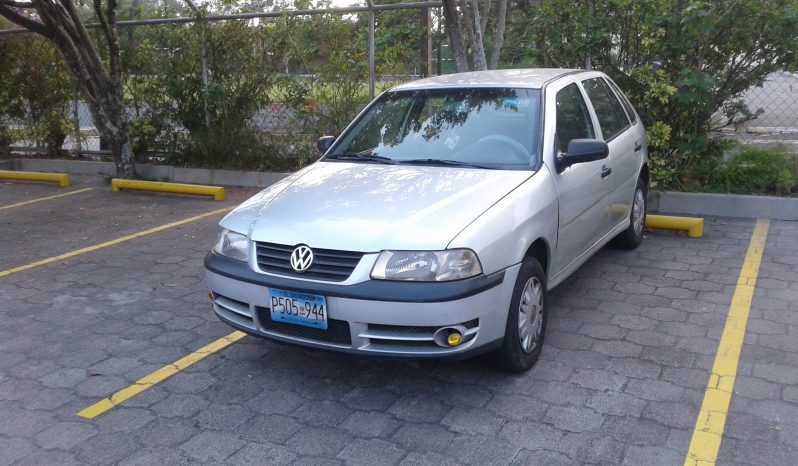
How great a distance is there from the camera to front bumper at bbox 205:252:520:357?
3785 millimetres

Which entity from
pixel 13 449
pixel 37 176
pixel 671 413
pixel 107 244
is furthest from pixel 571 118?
pixel 37 176

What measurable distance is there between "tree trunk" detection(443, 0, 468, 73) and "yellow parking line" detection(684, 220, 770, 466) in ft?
13.4

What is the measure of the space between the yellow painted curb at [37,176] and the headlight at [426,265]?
333 inches

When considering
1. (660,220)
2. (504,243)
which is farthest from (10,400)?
(660,220)

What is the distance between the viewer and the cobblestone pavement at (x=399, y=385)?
3652mm

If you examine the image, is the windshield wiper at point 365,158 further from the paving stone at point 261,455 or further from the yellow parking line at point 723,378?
the yellow parking line at point 723,378

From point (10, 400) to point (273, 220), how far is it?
1.74 meters

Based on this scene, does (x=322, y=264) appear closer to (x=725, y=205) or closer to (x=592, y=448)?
(x=592, y=448)

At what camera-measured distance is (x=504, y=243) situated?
13.4 ft

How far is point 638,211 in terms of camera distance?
22.5ft

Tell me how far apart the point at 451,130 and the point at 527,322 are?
1.51 m

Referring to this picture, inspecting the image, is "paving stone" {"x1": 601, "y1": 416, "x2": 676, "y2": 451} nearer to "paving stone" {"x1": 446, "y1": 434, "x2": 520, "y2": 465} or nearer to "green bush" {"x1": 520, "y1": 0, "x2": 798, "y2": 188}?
"paving stone" {"x1": 446, "y1": 434, "x2": 520, "y2": 465}

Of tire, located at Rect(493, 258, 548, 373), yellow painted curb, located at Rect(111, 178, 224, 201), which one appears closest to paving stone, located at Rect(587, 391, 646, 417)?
tire, located at Rect(493, 258, 548, 373)

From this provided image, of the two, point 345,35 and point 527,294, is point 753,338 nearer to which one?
point 527,294
